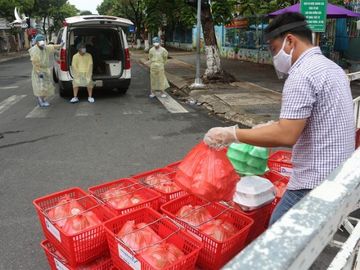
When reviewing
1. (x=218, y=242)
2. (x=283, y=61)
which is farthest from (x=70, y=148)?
(x=283, y=61)

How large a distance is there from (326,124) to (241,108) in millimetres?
6550

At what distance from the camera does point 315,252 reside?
38.3 inches

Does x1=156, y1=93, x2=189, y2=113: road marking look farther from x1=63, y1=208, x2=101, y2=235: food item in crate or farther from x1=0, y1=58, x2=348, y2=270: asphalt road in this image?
x1=63, y1=208, x2=101, y2=235: food item in crate

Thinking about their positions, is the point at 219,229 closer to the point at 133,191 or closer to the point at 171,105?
the point at 133,191

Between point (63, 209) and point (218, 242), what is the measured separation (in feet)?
3.34

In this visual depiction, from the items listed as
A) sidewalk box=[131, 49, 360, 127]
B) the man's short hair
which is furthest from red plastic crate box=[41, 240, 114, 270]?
sidewalk box=[131, 49, 360, 127]

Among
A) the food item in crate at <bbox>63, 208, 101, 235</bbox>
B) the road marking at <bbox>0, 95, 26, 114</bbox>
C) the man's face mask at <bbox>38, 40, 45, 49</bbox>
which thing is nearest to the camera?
the food item in crate at <bbox>63, 208, 101, 235</bbox>

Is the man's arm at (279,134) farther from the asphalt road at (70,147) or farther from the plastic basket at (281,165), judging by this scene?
the plastic basket at (281,165)

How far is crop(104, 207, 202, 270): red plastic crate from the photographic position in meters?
1.94

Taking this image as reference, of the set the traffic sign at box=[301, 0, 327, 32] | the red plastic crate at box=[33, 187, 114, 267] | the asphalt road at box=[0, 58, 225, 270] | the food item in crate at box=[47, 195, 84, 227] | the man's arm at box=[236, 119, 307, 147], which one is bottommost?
the asphalt road at box=[0, 58, 225, 270]

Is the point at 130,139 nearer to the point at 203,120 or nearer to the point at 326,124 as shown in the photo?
the point at 203,120

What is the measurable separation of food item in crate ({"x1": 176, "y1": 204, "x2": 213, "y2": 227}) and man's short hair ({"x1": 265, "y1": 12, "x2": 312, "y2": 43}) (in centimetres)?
110

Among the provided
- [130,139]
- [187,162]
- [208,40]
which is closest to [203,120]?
[130,139]

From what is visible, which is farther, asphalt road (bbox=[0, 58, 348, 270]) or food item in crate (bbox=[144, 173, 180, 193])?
asphalt road (bbox=[0, 58, 348, 270])
